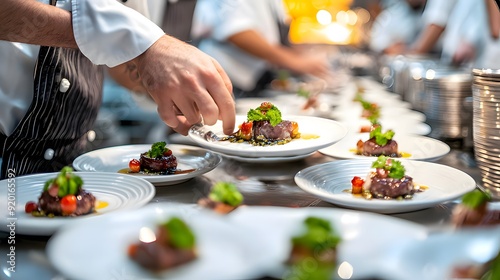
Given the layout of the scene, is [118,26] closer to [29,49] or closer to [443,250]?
[29,49]

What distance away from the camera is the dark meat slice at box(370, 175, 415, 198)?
1.36m

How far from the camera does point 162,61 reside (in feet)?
4.99

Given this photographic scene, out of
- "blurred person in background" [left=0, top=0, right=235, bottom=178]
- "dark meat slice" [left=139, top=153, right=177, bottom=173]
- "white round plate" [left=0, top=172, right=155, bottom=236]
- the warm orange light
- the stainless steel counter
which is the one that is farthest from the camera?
the warm orange light

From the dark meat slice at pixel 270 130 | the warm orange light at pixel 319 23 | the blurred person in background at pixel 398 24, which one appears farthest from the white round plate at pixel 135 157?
the blurred person in background at pixel 398 24

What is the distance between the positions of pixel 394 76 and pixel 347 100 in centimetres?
59

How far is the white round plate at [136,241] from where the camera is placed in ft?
2.44

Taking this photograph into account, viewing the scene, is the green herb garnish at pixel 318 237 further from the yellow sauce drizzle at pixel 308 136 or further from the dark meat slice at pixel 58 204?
the yellow sauce drizzle at pixel 308 136

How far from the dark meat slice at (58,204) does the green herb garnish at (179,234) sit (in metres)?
0.46

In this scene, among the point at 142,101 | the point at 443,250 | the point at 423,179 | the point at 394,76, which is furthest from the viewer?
the point at 142,101

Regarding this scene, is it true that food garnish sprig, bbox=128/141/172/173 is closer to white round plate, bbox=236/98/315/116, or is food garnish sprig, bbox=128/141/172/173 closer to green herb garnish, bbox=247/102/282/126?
green herb garnish, bbox=247/102/282/126

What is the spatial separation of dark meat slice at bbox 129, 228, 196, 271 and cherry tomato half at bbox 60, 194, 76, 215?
424 millimetres

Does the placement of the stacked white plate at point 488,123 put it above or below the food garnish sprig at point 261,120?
above

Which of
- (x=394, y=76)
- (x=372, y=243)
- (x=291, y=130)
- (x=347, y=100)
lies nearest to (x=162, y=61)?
(x=291, y=130)

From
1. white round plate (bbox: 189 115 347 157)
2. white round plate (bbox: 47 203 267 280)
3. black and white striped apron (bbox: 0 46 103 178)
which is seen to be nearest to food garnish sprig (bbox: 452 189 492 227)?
white round plate (bbox: 47 203 267 280)
